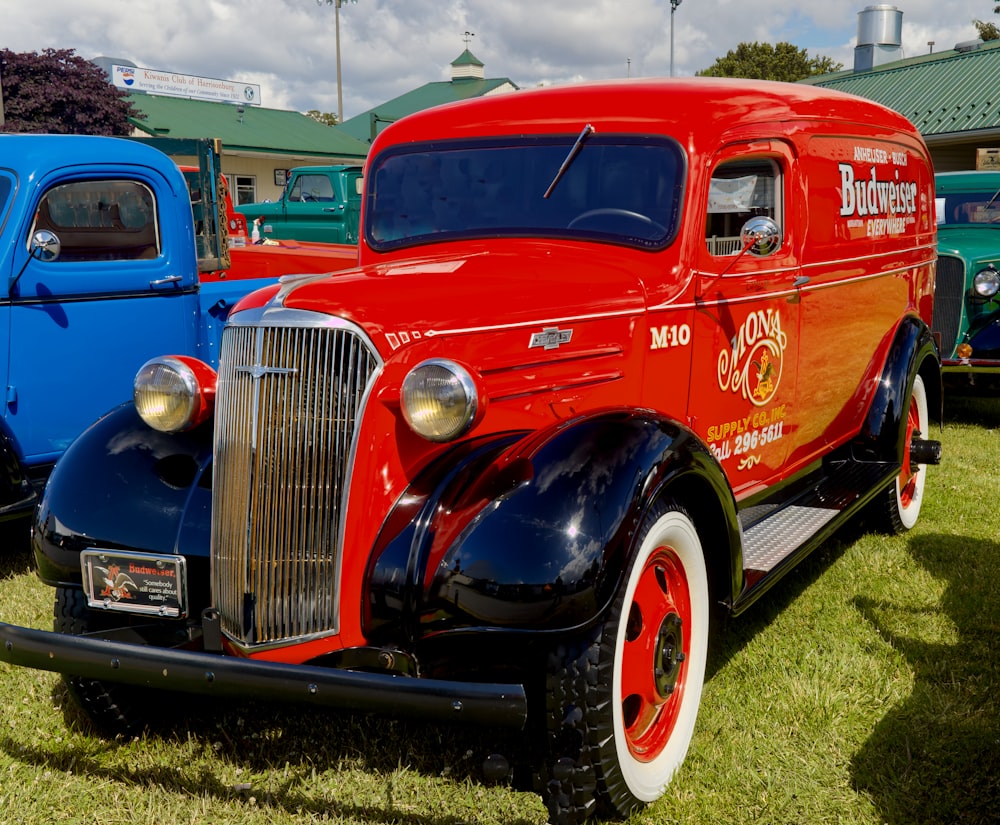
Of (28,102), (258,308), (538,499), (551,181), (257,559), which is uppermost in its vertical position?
(28,102)

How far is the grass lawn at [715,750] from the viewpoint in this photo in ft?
9.59

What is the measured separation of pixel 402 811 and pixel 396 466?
997mm

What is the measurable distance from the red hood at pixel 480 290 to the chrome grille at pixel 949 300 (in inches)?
216

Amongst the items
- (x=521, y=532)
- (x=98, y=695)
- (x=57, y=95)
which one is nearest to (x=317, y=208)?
(x=57, y=95)

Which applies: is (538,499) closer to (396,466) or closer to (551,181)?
(396,466)

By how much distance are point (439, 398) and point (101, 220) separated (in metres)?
3.45

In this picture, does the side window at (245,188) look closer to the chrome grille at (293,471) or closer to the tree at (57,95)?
the tree at (57,95)

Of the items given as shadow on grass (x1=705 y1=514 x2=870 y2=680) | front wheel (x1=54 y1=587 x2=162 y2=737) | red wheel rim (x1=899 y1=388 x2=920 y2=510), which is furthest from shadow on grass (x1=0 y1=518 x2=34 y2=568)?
red wheel rim (x1=899 y1=388 x2=920 y2=510)

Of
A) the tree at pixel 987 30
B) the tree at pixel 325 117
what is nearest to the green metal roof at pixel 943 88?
the tree at pixel 987 30

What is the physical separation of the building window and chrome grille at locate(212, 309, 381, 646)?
1167 inches

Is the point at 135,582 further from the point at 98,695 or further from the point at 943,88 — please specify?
the point at 943,88

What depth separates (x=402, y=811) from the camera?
2.90 meters

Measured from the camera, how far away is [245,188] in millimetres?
31141

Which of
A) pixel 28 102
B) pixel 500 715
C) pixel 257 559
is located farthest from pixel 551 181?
pixel 28 102
